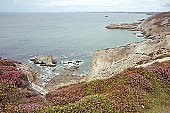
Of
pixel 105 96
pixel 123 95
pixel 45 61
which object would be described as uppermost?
pixel 105 96

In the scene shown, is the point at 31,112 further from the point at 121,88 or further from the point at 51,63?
the point at 51,63

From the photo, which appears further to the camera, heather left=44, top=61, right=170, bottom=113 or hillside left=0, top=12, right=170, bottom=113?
heather left=44, top=61, right=170, bottom=113

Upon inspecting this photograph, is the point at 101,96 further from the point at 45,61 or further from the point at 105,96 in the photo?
the point at 45,61

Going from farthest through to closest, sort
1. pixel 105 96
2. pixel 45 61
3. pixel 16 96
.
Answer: pixel 45 61 < pixel 16 96 < pixel 105 96

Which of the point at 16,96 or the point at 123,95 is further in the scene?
the point at 123,95

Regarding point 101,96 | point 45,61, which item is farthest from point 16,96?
point 45,61

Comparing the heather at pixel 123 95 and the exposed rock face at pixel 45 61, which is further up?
the heather at pixel 123 95

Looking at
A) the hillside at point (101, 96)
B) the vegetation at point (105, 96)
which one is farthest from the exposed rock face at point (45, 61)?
the vegetation at point (105, 96)

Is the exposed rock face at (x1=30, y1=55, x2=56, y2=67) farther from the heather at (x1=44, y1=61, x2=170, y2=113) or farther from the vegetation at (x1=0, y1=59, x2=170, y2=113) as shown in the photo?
the heather at (x1=44, y1=61, x2=170, y2=113)

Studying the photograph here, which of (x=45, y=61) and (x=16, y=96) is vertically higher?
(x=16, y=96)

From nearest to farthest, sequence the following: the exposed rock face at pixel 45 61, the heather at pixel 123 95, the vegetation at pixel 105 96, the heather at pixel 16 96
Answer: the heather at pixel 16 96, the vegetation at pixel 105 96, the heather at pixel 123 95, the exposed rock face at pixel 45 61

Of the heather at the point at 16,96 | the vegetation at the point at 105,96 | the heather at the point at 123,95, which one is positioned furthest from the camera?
the heather at the point at 123,95

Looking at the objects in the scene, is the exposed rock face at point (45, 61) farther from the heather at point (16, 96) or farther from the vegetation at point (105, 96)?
the heather at point (16, 96)

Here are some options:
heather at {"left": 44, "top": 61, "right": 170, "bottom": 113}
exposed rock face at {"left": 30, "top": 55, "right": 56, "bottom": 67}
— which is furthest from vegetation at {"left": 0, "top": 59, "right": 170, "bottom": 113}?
exposed rock face at {"left": 30, "top": 55, "right": 56, "bottom": 67}
